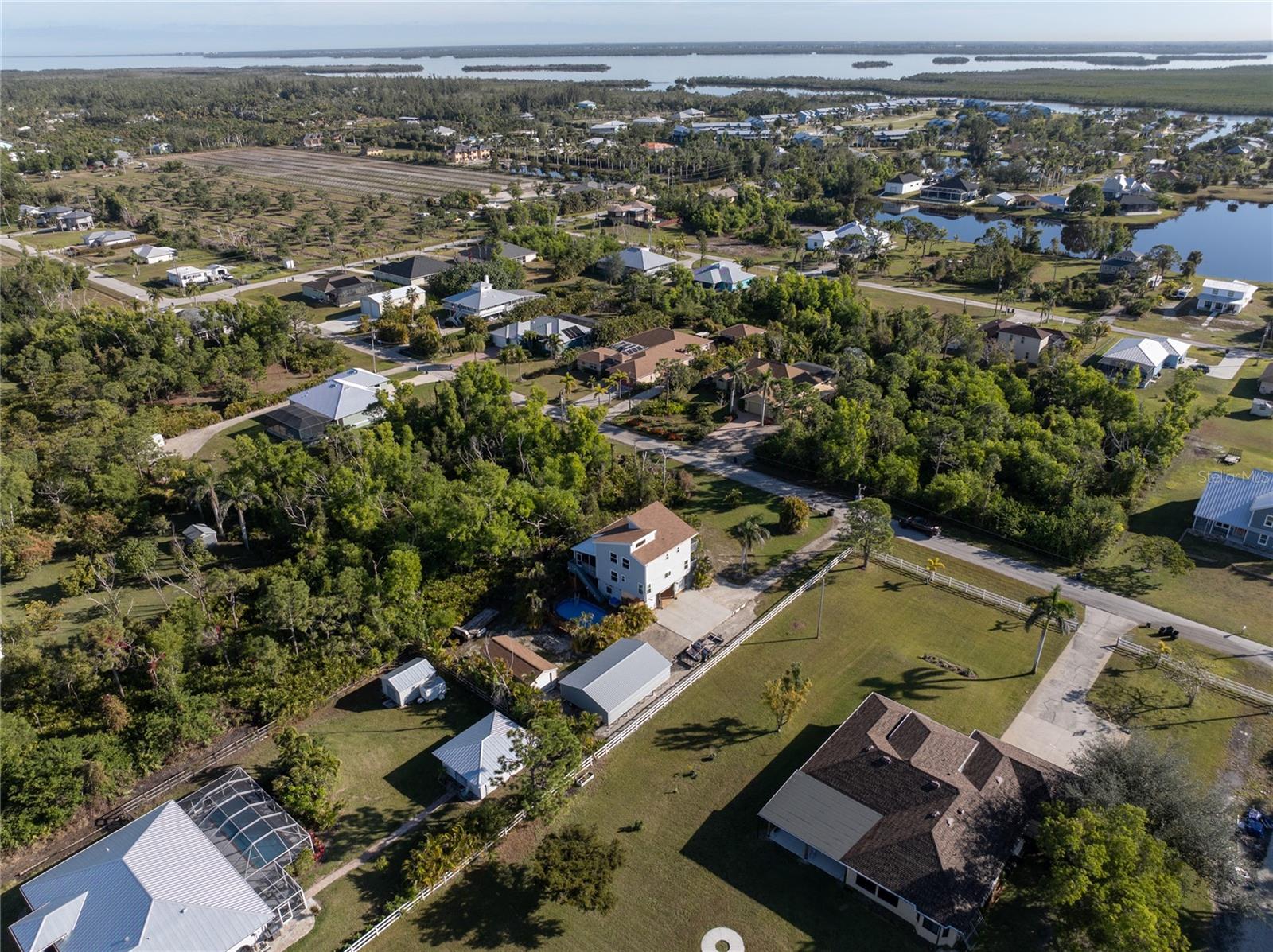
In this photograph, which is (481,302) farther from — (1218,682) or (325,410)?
(1218,682)

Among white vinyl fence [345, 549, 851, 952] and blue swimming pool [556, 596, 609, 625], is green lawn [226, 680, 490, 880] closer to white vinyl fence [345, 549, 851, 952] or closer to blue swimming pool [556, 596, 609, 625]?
white vinyl fence [345, 549, 851, 952]

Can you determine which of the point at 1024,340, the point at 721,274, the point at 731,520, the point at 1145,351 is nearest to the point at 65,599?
the point at 731,520

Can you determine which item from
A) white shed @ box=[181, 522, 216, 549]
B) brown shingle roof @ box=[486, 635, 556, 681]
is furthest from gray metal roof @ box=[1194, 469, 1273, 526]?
white shed @ box=[181, 522, 216, 549]

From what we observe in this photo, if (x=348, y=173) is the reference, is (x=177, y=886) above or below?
below

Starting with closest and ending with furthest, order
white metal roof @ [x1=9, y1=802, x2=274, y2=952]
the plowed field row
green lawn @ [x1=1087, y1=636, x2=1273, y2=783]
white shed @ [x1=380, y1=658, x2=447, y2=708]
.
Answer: white metal roof @ [x1=9, y1=802, x2=274, y2=952] → green lawn @ [x1=1087, y1=636, x2=1273, y2=783] → white shed @ [x1=380, y1=658, x2=447, y2=708] → the plowed field row

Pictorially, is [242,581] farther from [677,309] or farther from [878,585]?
[677,309]

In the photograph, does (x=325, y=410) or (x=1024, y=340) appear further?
(x=1024, y=340)

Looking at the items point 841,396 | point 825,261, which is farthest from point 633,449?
point 825,261
